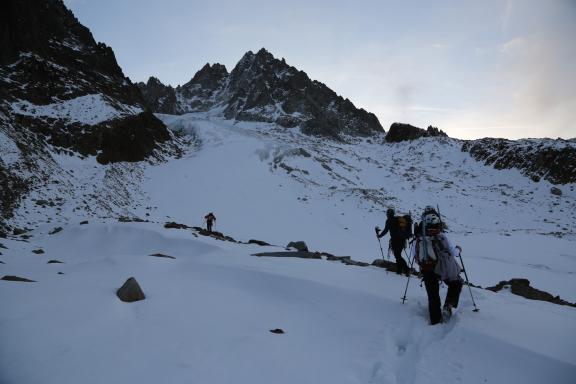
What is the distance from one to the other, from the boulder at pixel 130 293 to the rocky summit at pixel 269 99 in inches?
3179

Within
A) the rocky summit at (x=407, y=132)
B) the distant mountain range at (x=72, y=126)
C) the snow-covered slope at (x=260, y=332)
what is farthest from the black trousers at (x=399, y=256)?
the rocky summit at (x=407, y=132)

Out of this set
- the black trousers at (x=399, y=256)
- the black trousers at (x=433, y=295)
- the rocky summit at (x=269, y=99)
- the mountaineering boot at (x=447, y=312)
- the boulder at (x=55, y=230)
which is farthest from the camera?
the rocky summit at (x=269, y=99)

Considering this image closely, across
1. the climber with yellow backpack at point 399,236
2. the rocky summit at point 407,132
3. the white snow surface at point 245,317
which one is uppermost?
the rocky summit at point 407,132

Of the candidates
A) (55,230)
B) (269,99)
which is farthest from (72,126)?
(269,99)

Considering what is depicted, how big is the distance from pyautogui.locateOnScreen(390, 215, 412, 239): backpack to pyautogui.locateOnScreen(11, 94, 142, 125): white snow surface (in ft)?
101

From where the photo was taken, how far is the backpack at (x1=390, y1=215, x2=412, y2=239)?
1075 centimetres

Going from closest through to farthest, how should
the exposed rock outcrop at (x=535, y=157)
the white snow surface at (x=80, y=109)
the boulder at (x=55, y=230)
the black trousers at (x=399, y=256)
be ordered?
the black trousers at (x=399, y=256), the boulder at (x=55, y=230), the white snow surface at (x=80, y=109), the exposed rock outcrop at (x=535, y=157)

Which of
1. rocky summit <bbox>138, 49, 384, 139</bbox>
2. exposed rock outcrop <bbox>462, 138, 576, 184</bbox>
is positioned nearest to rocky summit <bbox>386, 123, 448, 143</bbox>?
rocky summit <bbox>138, 49, 384, 139</bbox>

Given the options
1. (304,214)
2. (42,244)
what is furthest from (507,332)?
(304,214)

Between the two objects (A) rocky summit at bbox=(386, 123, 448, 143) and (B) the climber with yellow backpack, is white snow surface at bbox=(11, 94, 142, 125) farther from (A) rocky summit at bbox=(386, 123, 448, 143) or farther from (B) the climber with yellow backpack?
(A) rocky summit at bbox=(386, 123, 448, 143)

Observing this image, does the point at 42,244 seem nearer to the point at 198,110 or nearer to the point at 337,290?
the point at 337,290

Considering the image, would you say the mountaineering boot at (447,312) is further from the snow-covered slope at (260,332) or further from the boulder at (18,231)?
the boulder at (18,231)

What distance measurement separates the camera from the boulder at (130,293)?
7.28 m

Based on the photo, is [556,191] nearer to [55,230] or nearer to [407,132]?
[407,132]
